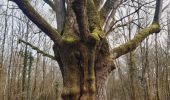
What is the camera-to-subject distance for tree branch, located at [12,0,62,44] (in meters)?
4.62

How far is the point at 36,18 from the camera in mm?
4805

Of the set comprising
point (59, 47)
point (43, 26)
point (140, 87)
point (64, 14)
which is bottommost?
point (140, 87)

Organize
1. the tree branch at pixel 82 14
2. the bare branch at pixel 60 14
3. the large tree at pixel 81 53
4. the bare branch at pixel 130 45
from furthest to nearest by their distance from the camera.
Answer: the bare branch at pixel 130 45 < the bare branch at pixel 60 14 < the large tree at pixel 81 53 < the tree branch at pixel 82 14

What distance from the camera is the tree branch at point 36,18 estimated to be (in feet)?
15.2

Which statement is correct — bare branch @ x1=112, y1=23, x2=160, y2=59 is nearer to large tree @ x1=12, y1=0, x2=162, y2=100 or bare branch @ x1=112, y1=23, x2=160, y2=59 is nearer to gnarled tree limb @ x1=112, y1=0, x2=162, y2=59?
gnarled tree limb @ x1=112, y1=0, x2=162, y2=59

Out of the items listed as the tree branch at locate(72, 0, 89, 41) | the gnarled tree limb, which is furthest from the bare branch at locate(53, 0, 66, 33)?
Answer: the gnarled tree limb

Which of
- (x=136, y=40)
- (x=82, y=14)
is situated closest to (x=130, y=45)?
(x=136, y=40)

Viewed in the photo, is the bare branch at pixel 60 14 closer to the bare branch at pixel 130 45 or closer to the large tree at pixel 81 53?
the large tree at pixel 81 53

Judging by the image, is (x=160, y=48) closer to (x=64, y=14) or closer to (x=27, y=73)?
(x=27, y=73)

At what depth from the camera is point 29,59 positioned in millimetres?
24438

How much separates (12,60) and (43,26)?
70.6 ft

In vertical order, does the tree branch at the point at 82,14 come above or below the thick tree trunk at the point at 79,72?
above

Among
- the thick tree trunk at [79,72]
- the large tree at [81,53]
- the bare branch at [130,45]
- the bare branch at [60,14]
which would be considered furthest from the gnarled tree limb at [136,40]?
the bare branch at [60,14]

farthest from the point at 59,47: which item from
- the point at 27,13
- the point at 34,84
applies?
the point at 34,84
